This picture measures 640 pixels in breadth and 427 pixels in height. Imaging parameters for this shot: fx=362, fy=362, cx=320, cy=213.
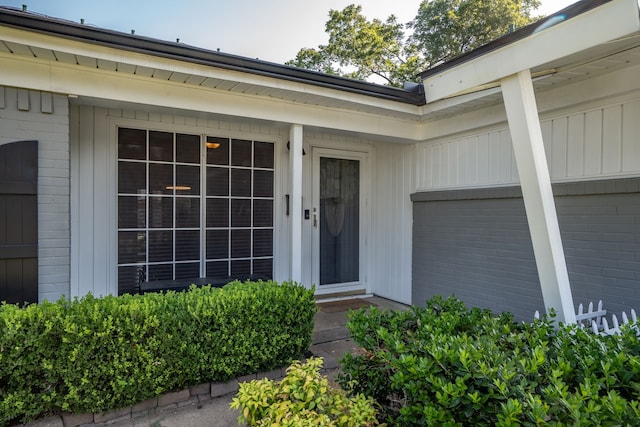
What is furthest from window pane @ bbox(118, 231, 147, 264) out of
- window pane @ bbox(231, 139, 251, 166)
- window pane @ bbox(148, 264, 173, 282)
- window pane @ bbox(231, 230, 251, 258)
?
window pane @ bbox(231, 139, 251, 166)

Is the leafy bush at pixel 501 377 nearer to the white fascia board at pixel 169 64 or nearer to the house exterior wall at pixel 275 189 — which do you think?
the white fascia board at pixel 169 64

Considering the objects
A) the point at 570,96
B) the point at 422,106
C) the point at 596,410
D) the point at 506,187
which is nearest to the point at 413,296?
the point at 506,187

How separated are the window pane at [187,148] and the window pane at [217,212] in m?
0.56

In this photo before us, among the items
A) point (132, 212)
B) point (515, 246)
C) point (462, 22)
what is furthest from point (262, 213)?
point (462, 22)

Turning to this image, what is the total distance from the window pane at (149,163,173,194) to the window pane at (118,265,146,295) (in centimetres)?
91

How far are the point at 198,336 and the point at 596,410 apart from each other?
2351mm

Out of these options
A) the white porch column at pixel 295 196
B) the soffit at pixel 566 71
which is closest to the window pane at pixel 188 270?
the white porch column at pixel 295 196

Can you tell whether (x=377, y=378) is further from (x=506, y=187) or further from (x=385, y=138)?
(x=385, y=138)

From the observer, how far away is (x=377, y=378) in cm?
200

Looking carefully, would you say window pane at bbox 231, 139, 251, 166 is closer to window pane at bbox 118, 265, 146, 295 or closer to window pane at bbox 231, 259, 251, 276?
Result: window pane at bbox 231, 259, 251, 276

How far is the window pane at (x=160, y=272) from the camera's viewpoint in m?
4.28

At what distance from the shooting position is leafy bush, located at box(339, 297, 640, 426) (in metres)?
1.26

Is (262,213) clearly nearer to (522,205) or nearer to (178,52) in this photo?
(178,52)

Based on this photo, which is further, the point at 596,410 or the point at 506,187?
the point at 506,187
